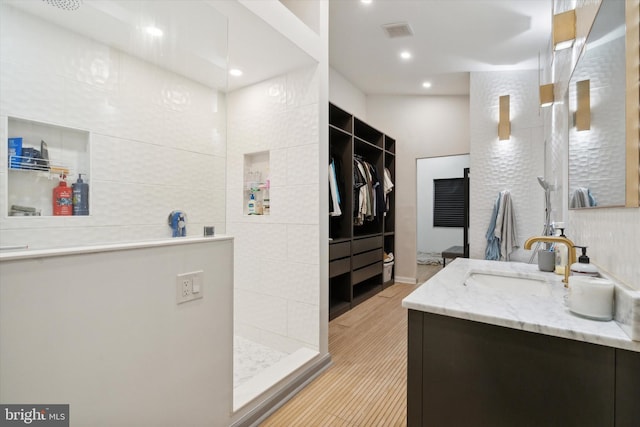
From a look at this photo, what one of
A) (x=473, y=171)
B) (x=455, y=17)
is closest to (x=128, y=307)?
(x=455, y=17)

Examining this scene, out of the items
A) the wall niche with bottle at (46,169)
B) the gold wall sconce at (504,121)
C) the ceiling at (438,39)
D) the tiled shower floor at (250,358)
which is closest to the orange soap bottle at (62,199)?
the wall niche with bottle at (46,169)

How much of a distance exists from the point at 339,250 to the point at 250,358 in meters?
1.39

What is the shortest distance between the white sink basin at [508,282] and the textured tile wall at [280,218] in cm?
106

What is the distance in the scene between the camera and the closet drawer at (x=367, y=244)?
3.65 meters

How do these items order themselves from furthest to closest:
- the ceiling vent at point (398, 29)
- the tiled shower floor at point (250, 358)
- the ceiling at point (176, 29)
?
the ceiling vent at point (398, 29)
the tiled shower floor at point (250, 358)
the ceiling at point (176, 29)

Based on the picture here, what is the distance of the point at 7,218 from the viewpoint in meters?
0.98

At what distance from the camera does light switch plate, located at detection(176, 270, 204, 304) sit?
1319 millimetres

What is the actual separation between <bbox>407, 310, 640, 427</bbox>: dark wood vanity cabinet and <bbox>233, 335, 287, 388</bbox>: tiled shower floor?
57.3 inches

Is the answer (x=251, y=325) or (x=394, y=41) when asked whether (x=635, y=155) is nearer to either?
(x=251, y=325)

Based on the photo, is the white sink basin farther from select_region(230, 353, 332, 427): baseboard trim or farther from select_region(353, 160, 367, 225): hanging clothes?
select_region(353, 160, 367, 225): hanging clothes

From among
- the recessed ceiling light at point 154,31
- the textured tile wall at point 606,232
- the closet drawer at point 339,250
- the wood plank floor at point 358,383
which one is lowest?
the wood plank floor at point 358,383

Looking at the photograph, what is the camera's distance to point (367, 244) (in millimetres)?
3928

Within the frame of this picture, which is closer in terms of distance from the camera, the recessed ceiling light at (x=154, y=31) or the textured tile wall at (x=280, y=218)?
the recessed ceiling light at (x=154, y=31)

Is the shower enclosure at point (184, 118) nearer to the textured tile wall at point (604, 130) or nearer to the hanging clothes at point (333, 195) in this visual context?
the hanging clothes at point (333, 195)
